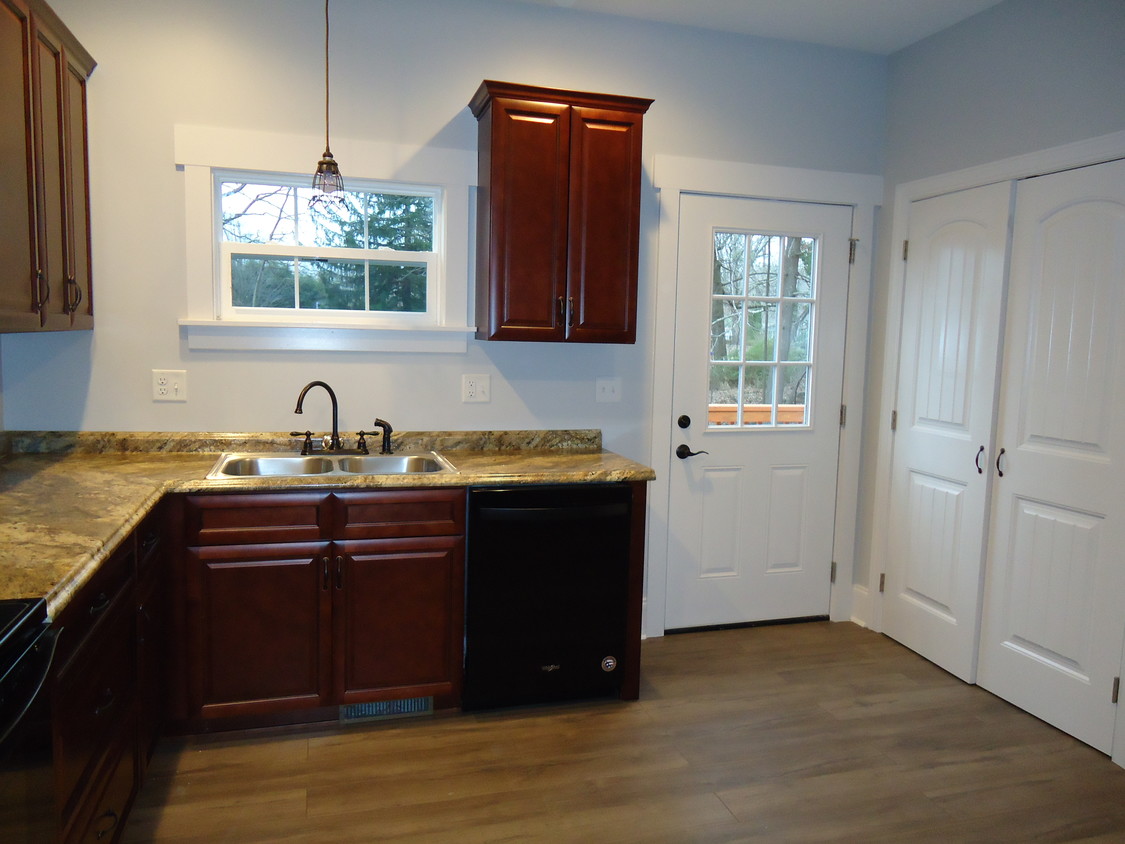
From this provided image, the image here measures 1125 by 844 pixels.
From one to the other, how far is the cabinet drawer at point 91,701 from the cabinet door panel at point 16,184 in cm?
88

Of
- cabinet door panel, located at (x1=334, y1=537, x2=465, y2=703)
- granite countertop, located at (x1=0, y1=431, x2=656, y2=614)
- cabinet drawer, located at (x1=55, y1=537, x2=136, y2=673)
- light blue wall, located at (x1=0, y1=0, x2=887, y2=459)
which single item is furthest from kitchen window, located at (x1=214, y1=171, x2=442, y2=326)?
cabinet drawer, located at (x1=55, y1=537, x2=136, y2=673)

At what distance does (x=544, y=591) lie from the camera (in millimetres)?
2693

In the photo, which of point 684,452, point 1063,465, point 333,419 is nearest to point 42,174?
point 333,419

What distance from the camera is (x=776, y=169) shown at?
11.3 feet

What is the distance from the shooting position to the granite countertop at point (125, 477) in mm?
1560

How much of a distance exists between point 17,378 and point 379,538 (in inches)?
56.9

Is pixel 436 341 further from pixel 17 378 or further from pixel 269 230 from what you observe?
pixel 17 378

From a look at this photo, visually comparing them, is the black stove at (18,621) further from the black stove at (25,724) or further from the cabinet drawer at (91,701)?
the cabinet drawer at (91,701)

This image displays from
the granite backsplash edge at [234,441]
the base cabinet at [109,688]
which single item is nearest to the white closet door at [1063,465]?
the granite backsplash edge at [234,441]

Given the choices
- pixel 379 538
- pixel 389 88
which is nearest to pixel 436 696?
pixel 379 538

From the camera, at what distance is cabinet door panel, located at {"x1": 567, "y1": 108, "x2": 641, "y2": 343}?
2.85 meters

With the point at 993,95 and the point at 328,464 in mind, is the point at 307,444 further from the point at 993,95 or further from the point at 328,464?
the point at 993,95

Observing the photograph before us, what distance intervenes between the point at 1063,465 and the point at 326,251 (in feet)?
9.15

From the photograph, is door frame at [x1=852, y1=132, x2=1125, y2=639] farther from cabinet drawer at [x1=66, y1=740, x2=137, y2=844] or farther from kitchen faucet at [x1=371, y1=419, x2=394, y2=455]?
cabinet drawer at [x1=66, y1=740, x2=137, y2=844]
